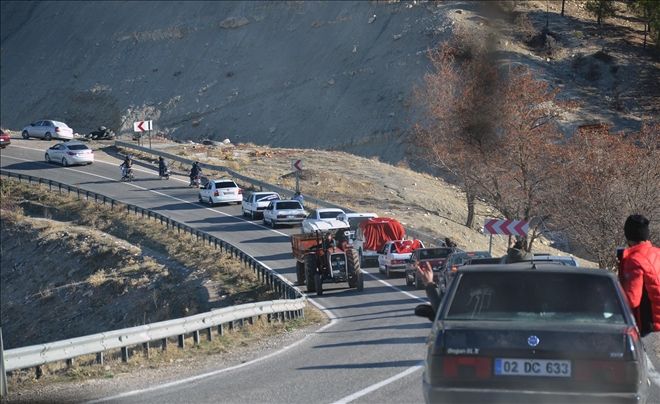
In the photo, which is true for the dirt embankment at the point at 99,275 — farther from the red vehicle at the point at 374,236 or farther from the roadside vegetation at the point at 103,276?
the red vehicle at the point at 374,236

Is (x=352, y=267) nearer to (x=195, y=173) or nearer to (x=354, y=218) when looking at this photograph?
(x=354, y=218)

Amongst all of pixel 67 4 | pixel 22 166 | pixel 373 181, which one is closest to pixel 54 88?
pixel 67 4

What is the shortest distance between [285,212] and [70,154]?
2331 centimetres

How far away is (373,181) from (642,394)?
50604 millimetres

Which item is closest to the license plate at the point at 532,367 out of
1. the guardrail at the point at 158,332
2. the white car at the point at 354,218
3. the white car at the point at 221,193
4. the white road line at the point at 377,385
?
the white road line at the point at 377,385

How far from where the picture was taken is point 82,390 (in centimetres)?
1241

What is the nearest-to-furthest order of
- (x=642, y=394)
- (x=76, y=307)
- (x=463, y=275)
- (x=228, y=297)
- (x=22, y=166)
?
(x=642, y=394) → (x=463, y=275) → (x=228, y=297) → (x=76, y=307) → (x=22, y=166)

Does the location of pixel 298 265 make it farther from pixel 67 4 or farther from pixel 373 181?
pixel 67 4

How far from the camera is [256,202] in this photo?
159 ft

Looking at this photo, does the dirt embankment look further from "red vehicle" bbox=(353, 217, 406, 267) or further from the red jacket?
the red jacket

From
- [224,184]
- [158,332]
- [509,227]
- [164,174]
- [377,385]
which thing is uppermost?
[509,227]

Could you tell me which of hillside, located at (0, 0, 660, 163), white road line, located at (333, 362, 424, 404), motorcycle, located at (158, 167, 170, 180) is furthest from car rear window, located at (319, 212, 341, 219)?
white road line, located at (333, 362, 424, 404)

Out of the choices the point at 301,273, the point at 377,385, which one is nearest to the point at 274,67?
the point at 301,273

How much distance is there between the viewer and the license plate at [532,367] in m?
7.81
